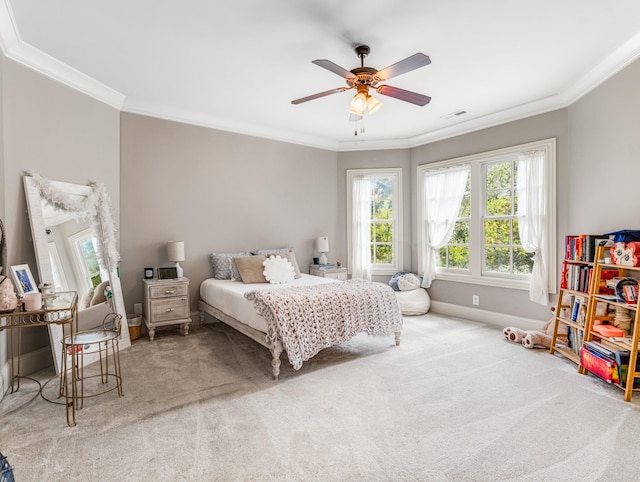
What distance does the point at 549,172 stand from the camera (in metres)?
4.07

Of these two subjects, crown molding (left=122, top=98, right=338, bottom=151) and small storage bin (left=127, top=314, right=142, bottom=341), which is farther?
crown molding (left=122, top=98, right=338, bottom=151)

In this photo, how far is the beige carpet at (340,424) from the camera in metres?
1.84

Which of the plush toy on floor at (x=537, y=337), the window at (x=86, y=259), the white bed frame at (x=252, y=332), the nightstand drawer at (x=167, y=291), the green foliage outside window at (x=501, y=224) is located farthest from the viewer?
the green foliage outside window at (x=501, y=224)

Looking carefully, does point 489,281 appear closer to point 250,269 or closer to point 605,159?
point 605,159

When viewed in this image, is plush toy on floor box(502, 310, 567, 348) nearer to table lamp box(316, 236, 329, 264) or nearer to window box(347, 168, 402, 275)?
window box(347, 168, 402, 275)

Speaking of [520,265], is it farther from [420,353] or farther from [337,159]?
[337,159]

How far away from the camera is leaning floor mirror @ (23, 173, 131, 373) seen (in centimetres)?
302

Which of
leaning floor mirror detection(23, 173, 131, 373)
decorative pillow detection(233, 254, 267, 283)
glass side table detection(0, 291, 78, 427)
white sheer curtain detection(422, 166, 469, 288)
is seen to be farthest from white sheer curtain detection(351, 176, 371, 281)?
glass side table detection(0, 291, 78, 427)

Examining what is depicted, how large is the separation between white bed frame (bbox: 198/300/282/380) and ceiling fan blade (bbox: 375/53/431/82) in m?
2.24

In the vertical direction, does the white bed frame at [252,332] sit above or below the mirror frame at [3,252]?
below

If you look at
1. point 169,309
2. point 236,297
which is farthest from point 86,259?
point 236,297

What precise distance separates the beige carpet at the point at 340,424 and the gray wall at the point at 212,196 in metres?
1.50

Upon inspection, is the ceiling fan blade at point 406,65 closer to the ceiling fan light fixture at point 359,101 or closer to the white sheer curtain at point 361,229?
the ceiling fan light fixture at point 359,101

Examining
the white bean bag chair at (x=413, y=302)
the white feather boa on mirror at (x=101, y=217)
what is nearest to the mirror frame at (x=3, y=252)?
the white feather boa on mirror at (x=101, y=217)
